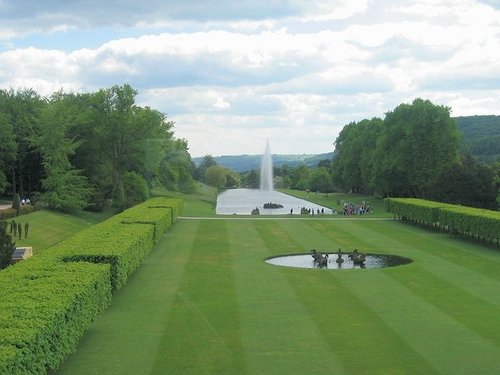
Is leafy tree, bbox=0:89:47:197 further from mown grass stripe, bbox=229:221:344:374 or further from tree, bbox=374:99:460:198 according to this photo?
mown grass stripe, bbox=229:221:344:374

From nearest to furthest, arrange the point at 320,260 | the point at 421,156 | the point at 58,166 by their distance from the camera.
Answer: the point at 320,260, the point at 58,166, the point at 421,156

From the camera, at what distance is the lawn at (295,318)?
1555 centimetres

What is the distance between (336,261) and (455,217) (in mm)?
13621

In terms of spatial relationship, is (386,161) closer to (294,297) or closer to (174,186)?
(174,186)

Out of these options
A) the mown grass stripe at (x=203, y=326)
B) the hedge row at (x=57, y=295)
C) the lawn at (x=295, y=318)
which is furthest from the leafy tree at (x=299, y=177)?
the hedge row at (x=57, y=295)

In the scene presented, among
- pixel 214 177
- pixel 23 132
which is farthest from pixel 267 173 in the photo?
pixel 23 132

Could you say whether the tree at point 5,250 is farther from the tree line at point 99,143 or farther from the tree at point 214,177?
the tree at point 214,177

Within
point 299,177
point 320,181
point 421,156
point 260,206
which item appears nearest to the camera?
point 421,156

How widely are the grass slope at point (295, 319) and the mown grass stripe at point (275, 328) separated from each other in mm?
32

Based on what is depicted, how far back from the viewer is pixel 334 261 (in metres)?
32.0

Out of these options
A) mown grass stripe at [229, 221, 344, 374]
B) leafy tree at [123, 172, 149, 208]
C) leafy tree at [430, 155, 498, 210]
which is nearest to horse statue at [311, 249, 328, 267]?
mown grass stripe at [229, 221, 344, 374]

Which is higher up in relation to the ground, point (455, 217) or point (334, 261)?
point (455, 217)

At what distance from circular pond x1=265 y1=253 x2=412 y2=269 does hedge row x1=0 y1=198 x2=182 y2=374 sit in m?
7.61

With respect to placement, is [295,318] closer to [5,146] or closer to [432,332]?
[432,332]
